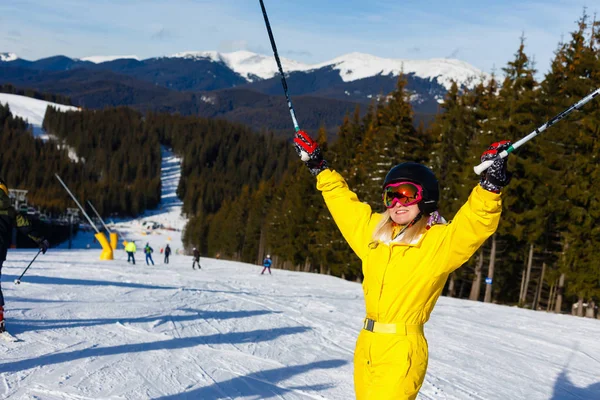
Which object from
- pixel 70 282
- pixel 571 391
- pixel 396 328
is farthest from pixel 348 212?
pixel 70 282

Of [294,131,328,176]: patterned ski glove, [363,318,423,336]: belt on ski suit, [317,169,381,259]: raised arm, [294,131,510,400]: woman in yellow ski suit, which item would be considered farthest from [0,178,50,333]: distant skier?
[363,318,423,336]: belt on ski suit

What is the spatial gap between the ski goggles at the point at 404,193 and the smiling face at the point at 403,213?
23 millimetres

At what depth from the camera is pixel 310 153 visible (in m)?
4.43

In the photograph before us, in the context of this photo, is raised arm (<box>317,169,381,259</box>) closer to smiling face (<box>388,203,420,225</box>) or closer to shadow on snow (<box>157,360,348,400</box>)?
smiling face (<box>388,203,420,225</box>)

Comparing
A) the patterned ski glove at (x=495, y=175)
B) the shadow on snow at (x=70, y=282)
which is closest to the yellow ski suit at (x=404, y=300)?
the patterned ski glove at (x=495, y=175)

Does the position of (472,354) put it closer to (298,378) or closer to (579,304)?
(298,378)

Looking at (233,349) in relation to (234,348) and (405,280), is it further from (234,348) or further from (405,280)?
(405,280)

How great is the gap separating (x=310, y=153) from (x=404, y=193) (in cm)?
84

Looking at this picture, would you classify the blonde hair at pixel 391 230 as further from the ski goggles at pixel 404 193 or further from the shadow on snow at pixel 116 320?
the shadow on snow at pixel 116 320

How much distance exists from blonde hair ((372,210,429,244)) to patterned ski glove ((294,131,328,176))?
27.3 inches

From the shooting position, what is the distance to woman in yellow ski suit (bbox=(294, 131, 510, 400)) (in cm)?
372

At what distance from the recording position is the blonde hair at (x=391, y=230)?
12.8 ft

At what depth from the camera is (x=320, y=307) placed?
16406mm

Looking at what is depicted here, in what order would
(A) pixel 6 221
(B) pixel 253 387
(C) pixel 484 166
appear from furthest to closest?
(A) pixel 6 221, (B) pixel 253 387, (C) pixel 484 166
